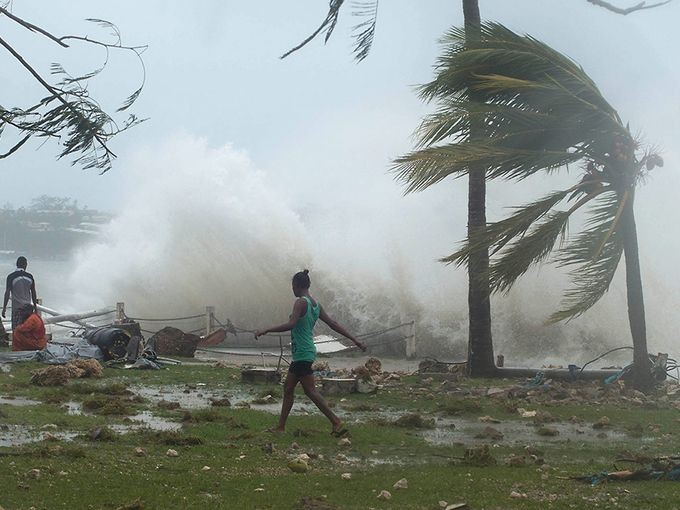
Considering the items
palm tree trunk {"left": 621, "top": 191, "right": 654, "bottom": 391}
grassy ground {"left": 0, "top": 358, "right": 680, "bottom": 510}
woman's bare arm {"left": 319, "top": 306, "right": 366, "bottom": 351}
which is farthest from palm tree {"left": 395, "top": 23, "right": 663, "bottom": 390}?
woman's bare arm {"left": 319, "top": 306, "right": 366, "bottom": 351}

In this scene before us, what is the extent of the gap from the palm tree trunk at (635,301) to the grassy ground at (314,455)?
47.4 inches

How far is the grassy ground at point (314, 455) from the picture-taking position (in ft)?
24.2

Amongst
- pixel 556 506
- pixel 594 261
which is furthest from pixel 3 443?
pixel 594 261

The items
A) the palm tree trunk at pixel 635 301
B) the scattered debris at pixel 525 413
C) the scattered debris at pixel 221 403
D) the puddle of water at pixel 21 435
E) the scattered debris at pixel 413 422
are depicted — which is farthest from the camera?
the palm tree trunk at pixel 635 301

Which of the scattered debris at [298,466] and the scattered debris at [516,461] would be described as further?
the scattered debris at [516,461]

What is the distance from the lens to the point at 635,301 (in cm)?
1553

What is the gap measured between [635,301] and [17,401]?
873 cm

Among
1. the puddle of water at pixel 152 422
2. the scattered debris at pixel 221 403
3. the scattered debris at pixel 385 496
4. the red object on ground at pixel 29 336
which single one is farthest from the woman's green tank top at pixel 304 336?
the red object on ground at pixel 29 336

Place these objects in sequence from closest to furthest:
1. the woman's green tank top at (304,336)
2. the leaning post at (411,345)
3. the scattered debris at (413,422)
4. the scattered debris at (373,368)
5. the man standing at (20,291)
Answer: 1. the woman's green tank top at (304,336)
2. the scattered debris at (413,422)
3. the scattered debris at (373,368)
4. the man standing at (20,291)
5. the leaning post at (411,345)

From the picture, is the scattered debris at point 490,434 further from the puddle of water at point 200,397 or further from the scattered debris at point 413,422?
the puddle of water at point 200,397

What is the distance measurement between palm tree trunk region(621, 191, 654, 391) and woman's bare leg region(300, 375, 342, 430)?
254 inches

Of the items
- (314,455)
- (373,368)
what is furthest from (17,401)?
(373,368)

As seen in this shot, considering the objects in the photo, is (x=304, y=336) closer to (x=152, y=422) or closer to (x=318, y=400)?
(x=318, y=400)

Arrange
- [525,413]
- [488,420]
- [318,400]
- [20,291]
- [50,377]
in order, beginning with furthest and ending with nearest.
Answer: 1. [20,291]
2. [50,377]
3. [525,413]
4. [488,420]
5. [318,400]
